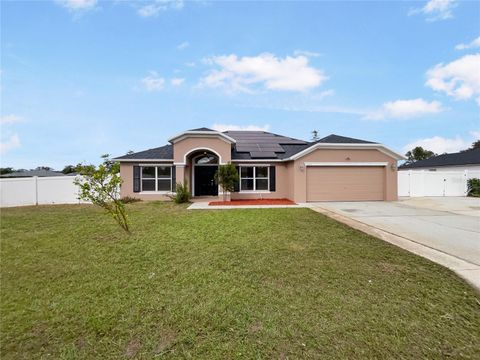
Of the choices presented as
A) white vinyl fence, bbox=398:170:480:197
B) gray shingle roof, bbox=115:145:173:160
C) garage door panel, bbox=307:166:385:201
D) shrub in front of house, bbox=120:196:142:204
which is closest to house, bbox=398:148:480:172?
white vinyl fence, bbox=398:170:480:197

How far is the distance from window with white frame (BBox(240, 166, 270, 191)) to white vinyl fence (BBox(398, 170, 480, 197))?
10.8 meters

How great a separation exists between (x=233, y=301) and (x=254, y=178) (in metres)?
14.3

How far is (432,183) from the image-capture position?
64.6 ft

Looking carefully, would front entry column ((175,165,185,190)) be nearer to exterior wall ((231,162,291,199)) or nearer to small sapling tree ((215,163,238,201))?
small sapling tree ((215,163,238,201))

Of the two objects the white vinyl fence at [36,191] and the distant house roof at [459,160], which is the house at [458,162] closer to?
the distant house roof at [459,160]

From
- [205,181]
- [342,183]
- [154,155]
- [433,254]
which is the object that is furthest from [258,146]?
[433,254]

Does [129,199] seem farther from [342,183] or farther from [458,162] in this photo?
[458,162]

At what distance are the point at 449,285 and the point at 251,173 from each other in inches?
562

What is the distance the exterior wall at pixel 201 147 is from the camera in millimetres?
16366

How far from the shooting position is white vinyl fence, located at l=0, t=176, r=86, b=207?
16.7 metres

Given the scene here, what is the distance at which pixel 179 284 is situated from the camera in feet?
14.9

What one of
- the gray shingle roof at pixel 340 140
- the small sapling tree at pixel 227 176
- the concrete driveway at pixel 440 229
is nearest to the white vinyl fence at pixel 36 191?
the small sapling tree at pixel 227 176

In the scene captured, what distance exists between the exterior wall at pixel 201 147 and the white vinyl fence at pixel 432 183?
45.9 feet

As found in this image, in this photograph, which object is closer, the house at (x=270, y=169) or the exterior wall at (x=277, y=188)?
the house at (x=270, y=169)
